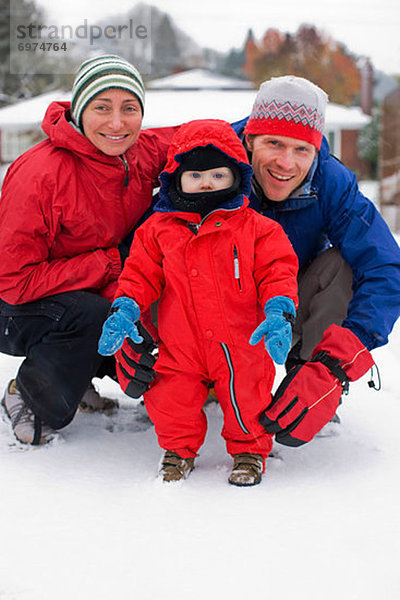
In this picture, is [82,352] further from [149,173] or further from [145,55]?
[145,55]

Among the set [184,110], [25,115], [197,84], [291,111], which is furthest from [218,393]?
[197,84]

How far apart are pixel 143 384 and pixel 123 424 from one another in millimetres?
562

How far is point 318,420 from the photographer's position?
6.82 ft

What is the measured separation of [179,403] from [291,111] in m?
1.10

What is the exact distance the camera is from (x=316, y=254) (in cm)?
267

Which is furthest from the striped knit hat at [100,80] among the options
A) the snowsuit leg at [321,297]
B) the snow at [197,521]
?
the snow at [197,521]

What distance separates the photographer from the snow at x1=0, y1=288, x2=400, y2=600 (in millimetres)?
1456

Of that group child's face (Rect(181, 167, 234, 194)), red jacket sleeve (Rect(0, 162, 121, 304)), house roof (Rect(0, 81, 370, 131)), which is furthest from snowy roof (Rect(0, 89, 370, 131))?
child's face (Rect(181, 167, 234, 194))

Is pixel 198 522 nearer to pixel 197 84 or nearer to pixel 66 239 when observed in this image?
pixel 66 239

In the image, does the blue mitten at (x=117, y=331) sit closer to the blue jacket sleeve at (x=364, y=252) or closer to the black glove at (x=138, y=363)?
the black glove at (x=138, y=363)

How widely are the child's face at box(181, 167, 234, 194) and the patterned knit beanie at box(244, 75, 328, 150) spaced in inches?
12.9

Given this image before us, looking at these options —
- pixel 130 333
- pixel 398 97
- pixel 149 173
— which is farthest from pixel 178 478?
pixel 398 97

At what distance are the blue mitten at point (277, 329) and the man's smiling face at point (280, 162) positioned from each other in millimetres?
580

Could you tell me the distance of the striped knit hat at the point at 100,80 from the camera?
92.8 inches
